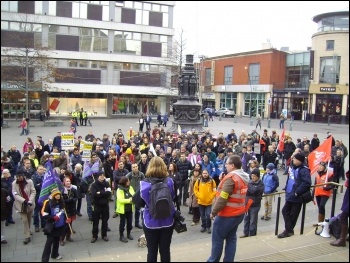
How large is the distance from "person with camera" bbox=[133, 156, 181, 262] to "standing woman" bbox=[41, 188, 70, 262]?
2.69 meters

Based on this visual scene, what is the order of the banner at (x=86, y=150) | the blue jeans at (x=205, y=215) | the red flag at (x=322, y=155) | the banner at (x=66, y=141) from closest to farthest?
the blue jeans at (x=205, y=215)
the red flag at (x=322, y=155)
the banner at (x=86, y=150)
the banner at (x=66, y=141)

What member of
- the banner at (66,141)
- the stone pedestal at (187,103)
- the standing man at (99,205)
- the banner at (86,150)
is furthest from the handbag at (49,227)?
the stone pedestal at (187,103)

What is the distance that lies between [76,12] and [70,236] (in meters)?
32.9

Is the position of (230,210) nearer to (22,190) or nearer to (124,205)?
(124,205)

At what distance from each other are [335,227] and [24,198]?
6.45 meters

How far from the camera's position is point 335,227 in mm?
6227

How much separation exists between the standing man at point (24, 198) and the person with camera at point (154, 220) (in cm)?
426

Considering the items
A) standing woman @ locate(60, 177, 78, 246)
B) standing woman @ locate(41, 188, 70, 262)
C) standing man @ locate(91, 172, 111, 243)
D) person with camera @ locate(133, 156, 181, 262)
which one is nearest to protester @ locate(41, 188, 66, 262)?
standing woman @ locate(41, 188, 70, 262)

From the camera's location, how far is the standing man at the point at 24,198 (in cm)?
775

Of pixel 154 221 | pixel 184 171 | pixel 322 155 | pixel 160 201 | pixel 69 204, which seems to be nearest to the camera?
pixel 160 201

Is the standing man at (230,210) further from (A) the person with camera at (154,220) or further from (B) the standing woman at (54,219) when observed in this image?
(B) the standing woman at (54,219)

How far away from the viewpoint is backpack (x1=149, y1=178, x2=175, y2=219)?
4.42 m

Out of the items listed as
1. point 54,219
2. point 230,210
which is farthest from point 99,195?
point 230,210

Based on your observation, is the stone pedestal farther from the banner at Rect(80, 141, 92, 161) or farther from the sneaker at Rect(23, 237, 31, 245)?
the sneaker at Rect(23, 237, 31, 245)
